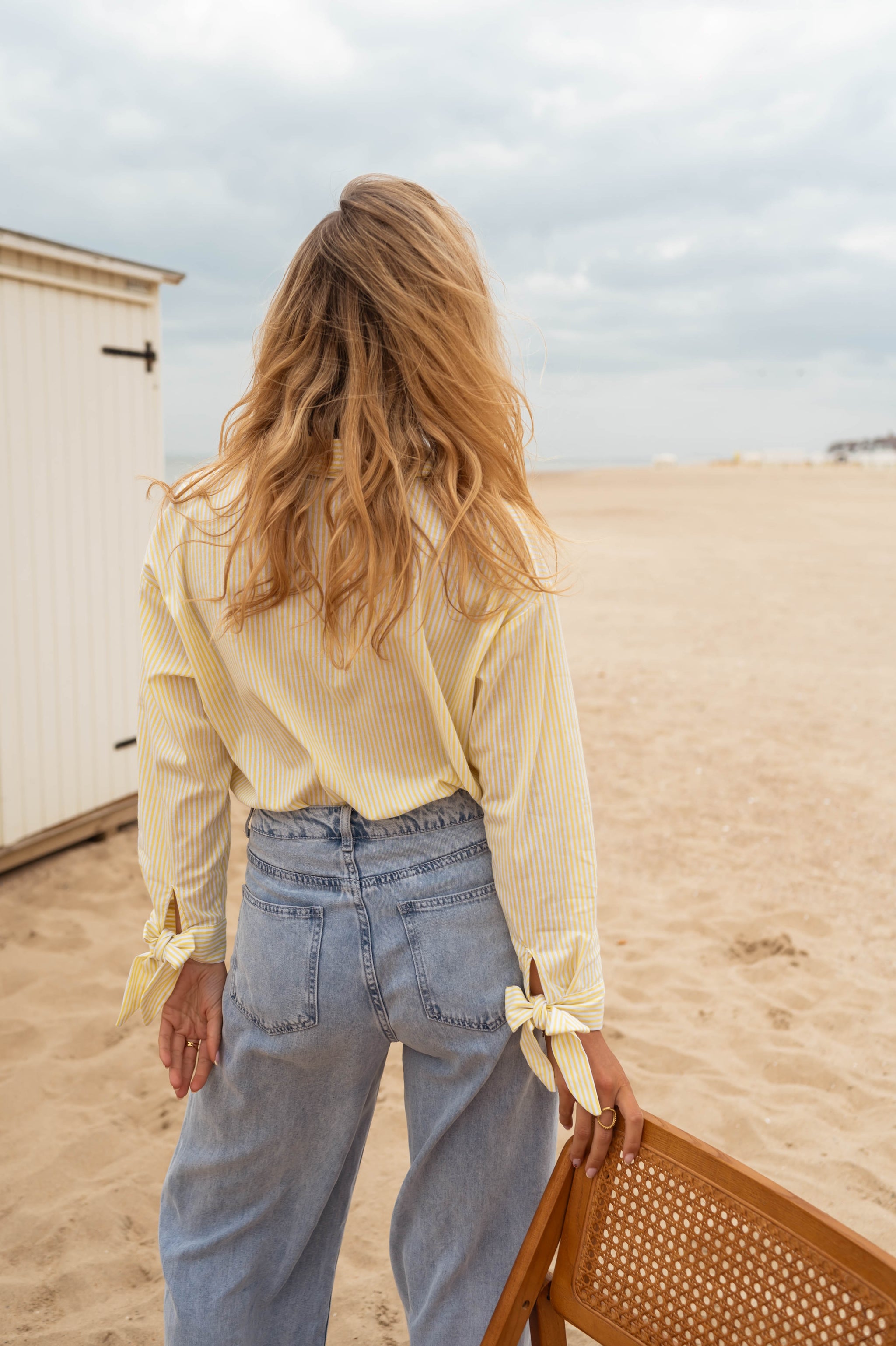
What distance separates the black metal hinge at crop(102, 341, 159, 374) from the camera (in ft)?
14.7

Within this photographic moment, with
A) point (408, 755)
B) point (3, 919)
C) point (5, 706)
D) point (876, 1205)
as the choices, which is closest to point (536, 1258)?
point (408, 755)

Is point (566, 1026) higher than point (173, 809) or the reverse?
the reverse

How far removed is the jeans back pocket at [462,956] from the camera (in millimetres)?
1229

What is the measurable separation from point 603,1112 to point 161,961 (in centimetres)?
65

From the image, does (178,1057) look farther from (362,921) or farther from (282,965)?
(362,921)

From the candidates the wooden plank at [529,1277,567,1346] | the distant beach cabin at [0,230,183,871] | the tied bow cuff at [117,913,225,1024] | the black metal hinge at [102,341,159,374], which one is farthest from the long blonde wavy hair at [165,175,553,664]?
the black metal hinge at [102,341,159,374]

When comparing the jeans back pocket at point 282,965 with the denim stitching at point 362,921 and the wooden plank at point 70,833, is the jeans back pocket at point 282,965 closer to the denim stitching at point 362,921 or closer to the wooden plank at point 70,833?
the denim stitching at point 362,921

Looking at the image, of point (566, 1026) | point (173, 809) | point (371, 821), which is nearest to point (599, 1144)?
point (566, 1026)

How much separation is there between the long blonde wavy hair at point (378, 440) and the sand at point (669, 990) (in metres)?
0.21

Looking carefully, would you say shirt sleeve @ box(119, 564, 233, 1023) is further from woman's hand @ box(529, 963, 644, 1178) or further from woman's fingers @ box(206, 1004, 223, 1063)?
woman's hand @ box(529, 963, 644, 1178)

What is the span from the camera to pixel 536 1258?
1.20 metres

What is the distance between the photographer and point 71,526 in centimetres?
441

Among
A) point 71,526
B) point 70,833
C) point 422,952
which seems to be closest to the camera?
point 422,952

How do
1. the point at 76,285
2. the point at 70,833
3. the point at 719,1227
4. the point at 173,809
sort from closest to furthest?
the point at 719,1227
the point at 173,809
the point at 76,285
the point at 70,833
